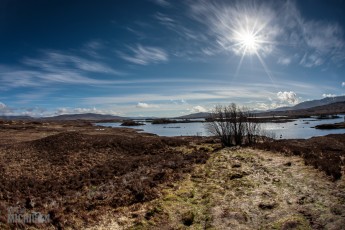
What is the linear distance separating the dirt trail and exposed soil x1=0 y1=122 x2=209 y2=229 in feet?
6.28

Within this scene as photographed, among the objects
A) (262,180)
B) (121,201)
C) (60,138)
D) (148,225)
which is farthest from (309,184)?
(60,138)

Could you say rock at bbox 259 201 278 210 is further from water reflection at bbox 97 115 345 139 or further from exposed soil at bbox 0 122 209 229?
water reflection at bbox 97 115 345 139

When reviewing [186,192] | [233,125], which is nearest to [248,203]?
[186,192]

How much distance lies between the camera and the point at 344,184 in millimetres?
13656

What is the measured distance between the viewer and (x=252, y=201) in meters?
13.0

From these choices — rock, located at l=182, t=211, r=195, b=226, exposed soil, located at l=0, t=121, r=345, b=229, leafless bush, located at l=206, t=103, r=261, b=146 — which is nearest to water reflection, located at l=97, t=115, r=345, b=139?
leafless bush, located at l=206, t=103, r=261, b=146

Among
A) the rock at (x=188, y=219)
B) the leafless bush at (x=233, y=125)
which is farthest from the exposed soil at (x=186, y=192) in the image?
the leafless bush at (x=233, y=125)

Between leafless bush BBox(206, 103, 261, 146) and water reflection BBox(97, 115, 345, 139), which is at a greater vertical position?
leafless bush BBox(206, 103, 261, 146)

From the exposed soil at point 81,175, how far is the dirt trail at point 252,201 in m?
1.91

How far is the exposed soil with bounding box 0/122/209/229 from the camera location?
13.3 meters

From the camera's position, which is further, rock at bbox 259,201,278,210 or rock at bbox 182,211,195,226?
rock at bbox 259,201,278,210

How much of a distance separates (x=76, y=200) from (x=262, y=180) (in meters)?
11.4

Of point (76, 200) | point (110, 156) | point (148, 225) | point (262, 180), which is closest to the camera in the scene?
point (148, 225)

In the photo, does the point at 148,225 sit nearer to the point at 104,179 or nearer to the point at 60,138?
the point at 104,179
